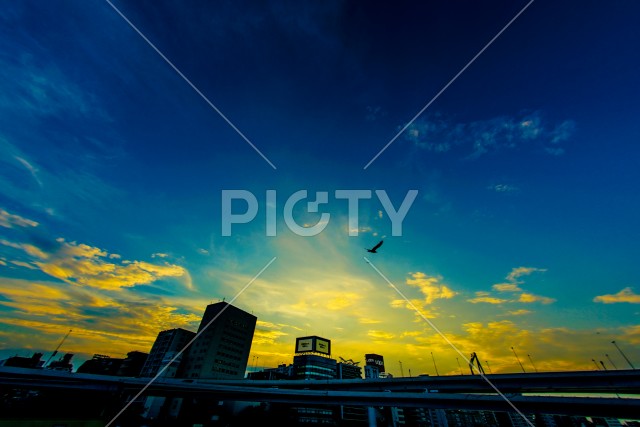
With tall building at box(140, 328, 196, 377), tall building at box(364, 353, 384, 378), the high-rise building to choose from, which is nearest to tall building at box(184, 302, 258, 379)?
tall building at box(140, 328, 196, 377)

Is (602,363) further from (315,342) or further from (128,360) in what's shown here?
(128,360)

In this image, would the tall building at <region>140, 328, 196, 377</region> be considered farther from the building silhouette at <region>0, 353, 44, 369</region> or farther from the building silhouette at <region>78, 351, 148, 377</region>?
the building silhouette at <region>0, 353, 44, 369</region>

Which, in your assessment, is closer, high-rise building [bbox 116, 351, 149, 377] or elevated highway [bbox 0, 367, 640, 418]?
elevated highway [bbox 0, 367, 640, 418]

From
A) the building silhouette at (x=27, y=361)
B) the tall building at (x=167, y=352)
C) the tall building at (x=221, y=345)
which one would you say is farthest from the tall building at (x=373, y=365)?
the building silhouette at (x=27, y=361)

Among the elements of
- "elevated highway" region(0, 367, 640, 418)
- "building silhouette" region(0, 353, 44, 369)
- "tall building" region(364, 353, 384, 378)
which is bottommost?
"elevated highway" region(0, 367, 640, 418)

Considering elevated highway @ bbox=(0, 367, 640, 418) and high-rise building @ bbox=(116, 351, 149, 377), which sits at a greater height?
high-rise building @ bbox=(116, 351, 149, 377)

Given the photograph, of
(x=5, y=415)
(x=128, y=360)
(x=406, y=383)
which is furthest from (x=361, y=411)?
(x=128, y=360)

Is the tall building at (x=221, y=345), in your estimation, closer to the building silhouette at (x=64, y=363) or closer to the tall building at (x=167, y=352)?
the tall building at (x=167, y=352)
